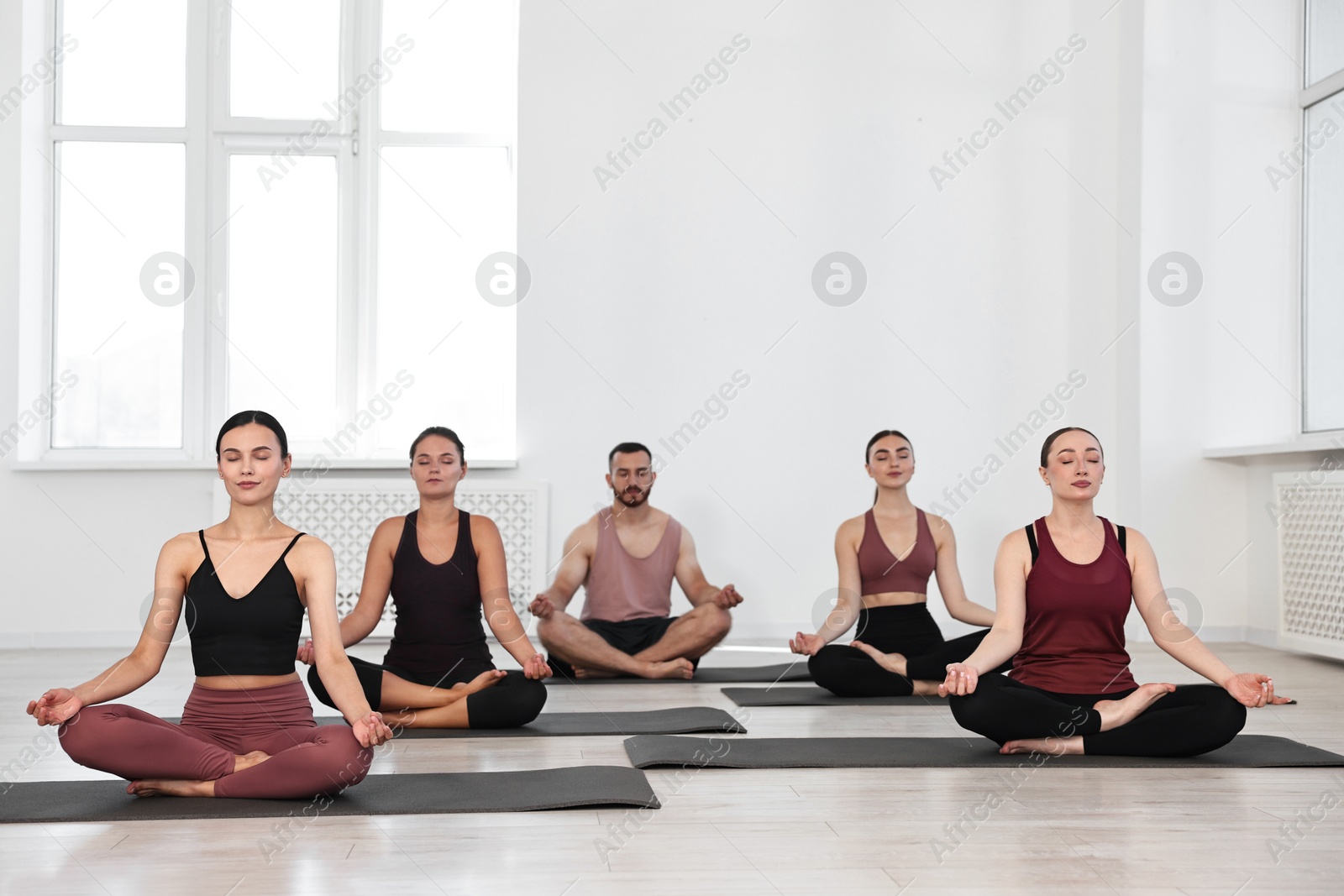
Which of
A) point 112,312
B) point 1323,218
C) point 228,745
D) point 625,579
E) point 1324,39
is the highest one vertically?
point 1324,39

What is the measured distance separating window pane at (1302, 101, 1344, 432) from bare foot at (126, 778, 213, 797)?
4.59 meters

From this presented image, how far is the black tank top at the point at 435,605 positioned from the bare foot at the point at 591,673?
0.99 meters

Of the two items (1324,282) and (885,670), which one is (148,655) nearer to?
(885,670)

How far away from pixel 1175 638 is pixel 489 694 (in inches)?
64.9

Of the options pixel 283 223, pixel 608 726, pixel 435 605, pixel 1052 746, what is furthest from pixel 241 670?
pixel 283 223

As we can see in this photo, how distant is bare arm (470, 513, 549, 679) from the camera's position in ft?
9.80

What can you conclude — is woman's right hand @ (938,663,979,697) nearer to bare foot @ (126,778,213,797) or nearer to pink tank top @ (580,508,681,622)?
bare foot @ (126,778,213,797)

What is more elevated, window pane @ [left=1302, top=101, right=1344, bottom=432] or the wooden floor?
window pane @ [left=1302, top=101, right=1344, bottom=432]

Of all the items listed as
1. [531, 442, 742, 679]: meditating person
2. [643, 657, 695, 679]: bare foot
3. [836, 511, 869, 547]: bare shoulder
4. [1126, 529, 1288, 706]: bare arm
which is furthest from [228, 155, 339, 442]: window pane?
[1126, 529, 1288, 706]: bare arm

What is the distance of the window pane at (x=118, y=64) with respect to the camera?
214 inches

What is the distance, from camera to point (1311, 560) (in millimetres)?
4531

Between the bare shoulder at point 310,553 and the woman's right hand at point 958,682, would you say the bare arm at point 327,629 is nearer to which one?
the bare shoulder at point 310,553

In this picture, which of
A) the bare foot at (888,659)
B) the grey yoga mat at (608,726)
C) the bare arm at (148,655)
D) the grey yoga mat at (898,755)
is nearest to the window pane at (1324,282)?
the bare foot at (888,659)

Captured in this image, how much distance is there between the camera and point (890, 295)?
543 centimetres
